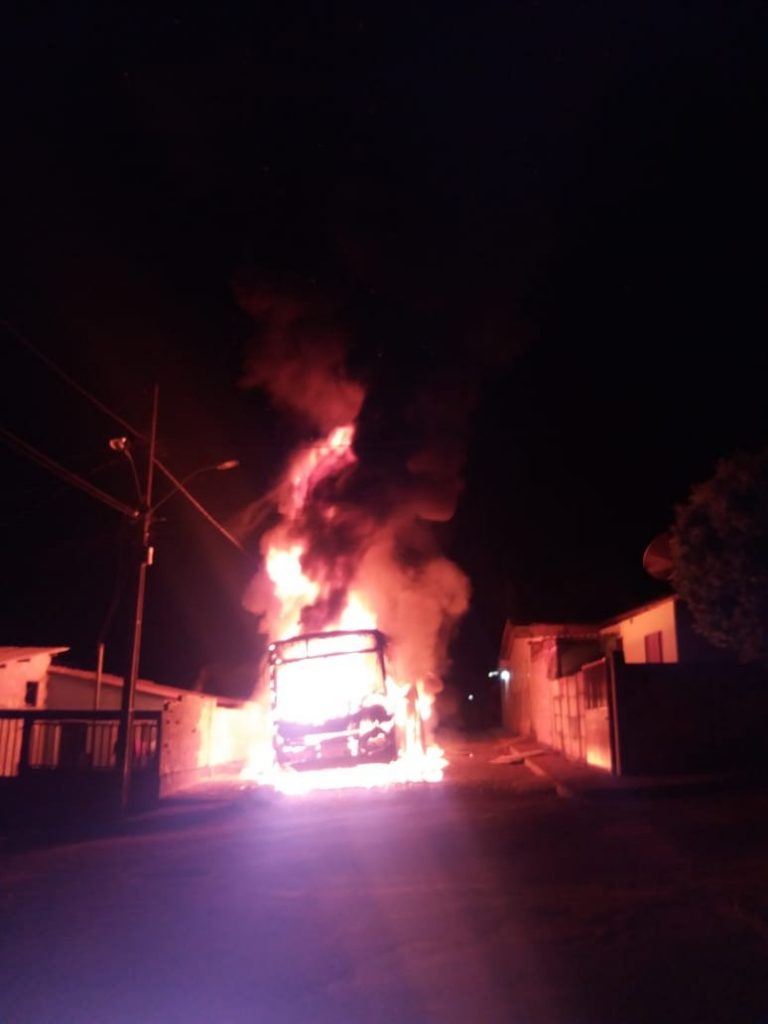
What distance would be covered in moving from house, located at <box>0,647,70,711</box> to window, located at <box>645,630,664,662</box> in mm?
16811

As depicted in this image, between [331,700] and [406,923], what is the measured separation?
37.5ft

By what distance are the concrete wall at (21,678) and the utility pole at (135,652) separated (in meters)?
7.50

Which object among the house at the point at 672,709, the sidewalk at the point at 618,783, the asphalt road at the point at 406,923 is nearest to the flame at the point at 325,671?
the sidewalk at the point at 618,783

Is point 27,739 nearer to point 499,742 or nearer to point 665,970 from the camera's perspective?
point 665,970

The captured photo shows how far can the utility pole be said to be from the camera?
18.2 metres

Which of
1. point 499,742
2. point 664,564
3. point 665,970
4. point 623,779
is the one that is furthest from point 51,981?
point 499,742

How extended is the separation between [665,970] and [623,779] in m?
12.2

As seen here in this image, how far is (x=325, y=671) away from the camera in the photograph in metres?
19.7

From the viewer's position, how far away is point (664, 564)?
23.4 metres

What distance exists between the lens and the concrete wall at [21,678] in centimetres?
2592

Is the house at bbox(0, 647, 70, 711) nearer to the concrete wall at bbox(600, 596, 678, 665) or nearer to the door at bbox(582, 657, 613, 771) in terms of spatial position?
the door at bbox(582, 657, 613, 771)

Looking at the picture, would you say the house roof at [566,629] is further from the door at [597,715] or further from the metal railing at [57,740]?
the metal railing at [57,740]

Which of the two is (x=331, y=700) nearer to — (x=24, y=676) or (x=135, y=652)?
(x=135, y=652)

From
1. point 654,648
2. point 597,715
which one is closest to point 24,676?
point 597,715
